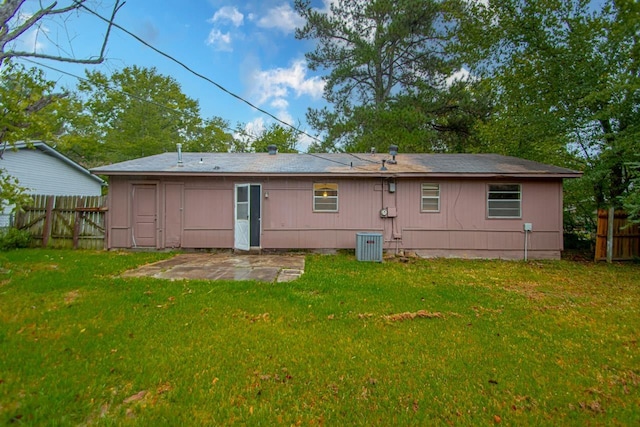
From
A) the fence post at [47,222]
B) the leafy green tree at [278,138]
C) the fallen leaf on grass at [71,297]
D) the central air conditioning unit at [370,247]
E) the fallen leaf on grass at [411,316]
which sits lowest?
the fallen leaf on grass at [411,316]

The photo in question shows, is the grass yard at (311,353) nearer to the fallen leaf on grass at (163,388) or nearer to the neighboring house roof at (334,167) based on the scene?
the fallen leaf on grass at (163,388)

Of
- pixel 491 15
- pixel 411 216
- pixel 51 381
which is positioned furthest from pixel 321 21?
pixel 51 381

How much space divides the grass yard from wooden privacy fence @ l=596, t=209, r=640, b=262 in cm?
399

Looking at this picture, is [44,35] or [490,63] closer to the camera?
[44,35]

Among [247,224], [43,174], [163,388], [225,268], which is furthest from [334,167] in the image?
[43,174]

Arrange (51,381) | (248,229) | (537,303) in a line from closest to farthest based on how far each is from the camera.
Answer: (51,381)
(537,303)
(248,229)

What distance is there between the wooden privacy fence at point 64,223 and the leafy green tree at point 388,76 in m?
10.1

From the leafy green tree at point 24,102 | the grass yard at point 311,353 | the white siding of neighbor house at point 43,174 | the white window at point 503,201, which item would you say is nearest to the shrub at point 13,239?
the white siding of neighbor house at point 43,174

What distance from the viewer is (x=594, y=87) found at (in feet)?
28.9

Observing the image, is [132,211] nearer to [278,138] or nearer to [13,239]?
[13,239]

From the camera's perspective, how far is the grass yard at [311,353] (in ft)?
7.13

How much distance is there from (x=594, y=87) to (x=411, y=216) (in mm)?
6477

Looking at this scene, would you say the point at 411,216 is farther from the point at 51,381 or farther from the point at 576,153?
the point at 51,381

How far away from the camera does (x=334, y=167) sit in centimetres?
915
